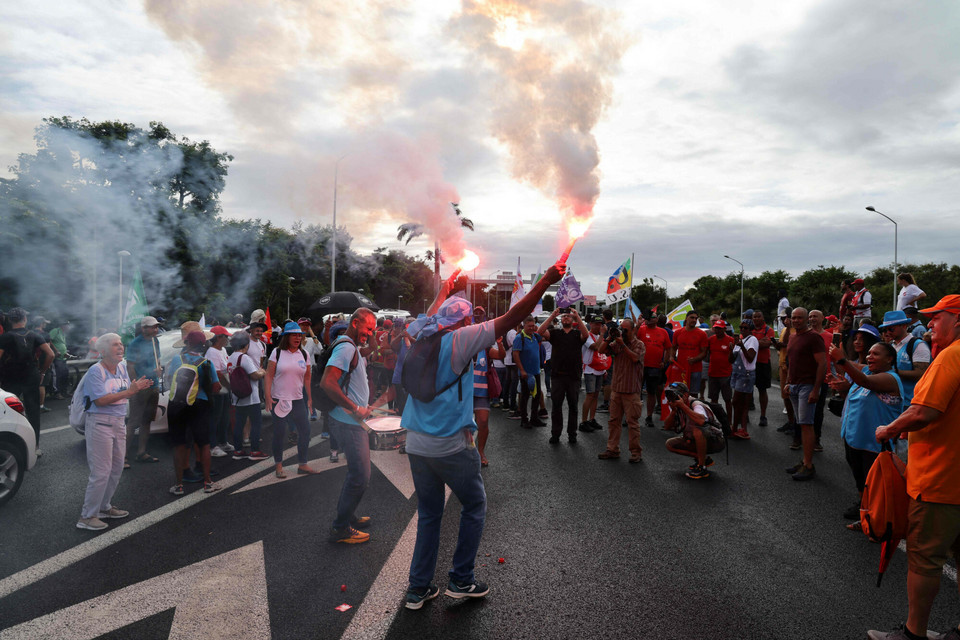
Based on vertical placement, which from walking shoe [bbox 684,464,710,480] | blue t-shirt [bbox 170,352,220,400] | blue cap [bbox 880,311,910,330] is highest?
blue cap [bbox 880,311,910,330]

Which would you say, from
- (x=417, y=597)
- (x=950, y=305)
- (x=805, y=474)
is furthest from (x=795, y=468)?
(x=417, y=597)

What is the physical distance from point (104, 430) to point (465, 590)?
361 cm

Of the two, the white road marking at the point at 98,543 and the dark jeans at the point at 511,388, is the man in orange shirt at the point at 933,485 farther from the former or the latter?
the dark jeans at the point at 511,388

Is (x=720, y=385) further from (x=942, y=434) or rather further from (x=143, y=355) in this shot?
(x=143, y=355)

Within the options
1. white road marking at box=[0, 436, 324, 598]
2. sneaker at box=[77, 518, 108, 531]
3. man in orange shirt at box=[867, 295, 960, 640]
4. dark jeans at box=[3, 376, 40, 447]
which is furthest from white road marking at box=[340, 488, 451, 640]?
dark jeans at box=[3, 376, 40, 447]

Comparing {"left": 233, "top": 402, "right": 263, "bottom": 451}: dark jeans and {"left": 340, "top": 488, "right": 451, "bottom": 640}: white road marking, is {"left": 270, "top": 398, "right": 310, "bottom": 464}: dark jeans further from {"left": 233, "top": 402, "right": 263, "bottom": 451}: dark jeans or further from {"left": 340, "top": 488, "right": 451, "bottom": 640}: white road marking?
{"left": 340, "top": 488, "right": 451, "bottom": 640}: white road marking

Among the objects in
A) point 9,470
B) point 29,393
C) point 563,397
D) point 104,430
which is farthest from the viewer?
point 563,397

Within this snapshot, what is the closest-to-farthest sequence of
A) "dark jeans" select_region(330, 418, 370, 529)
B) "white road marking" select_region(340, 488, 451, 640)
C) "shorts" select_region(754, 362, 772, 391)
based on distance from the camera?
1. "white road marking" select_region(340, 488, 451, 640)
2. "dark jeans" select_region(330, 418, 370, 529)
3. "shorts" select_region(754, 362, 772, 391)

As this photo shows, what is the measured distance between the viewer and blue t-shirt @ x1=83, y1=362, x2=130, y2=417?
5105 millimetres

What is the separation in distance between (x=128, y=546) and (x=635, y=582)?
3.97 meters

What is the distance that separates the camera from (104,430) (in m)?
5.11

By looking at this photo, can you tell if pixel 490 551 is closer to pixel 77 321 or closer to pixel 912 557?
pixel 912 557

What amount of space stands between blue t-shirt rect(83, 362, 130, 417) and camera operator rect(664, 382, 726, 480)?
19.7ft

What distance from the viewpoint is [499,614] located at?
360 cm
